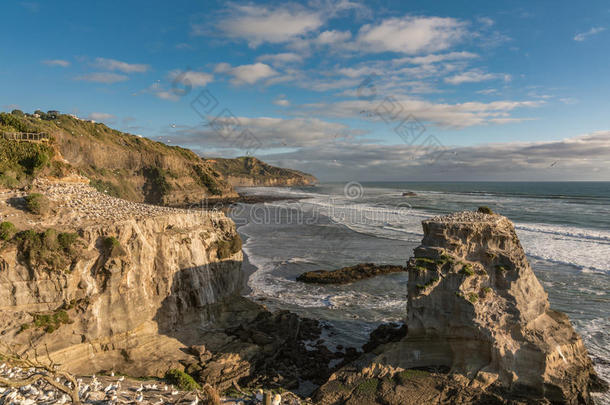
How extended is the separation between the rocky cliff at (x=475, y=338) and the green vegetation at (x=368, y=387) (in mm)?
36

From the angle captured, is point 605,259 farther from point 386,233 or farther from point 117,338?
point 117,338

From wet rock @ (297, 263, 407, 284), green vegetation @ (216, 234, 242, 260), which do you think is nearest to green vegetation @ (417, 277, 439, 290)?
green vegetation @ (216, 234, 242, 260)

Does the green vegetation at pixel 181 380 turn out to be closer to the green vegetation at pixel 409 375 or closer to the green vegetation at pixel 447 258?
the green vegetation at pixel 409 375

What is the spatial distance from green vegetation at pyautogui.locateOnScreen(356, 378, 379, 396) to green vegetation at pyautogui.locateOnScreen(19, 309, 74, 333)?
10325 millimetres

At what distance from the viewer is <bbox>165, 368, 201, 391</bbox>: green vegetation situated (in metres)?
10.9

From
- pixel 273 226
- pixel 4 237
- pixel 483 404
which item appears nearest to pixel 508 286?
pixel 483 404

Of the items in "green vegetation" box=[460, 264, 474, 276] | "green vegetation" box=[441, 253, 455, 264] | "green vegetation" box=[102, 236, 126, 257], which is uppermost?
"green vegetation" box=[102, 236, 126, 257]

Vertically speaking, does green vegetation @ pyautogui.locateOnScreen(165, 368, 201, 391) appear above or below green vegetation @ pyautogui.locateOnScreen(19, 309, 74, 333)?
below

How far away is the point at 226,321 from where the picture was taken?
15.8 metres

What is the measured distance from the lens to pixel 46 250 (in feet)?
35.7

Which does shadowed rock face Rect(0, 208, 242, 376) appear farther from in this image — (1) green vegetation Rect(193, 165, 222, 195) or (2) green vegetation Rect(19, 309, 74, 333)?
(1) green vegetation Rect(193, 165, 222, 195)

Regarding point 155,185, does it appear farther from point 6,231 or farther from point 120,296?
point 120,296

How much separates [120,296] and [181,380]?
3797 millimetres

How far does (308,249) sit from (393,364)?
76.5 feet
